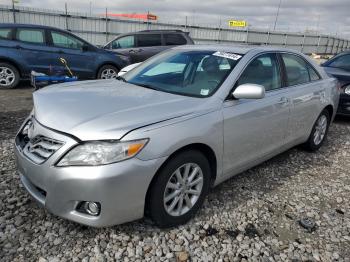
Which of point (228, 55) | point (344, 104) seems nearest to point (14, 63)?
point (228, 55)

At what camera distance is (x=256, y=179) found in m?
4.04

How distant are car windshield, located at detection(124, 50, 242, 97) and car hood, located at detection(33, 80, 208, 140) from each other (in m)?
0.20

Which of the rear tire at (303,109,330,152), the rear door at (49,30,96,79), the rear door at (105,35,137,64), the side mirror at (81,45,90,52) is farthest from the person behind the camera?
the rear door at (105,35,137,64)

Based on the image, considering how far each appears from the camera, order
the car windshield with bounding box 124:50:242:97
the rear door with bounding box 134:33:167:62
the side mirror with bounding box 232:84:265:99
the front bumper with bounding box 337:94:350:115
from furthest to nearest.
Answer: the rear door with bounding box 134:33:167:62 → the front bumper with bounding box 337:94:350:115 → the car windshield with bounding box 124:50:242:97 → the side mirror with bounding box 232:84:265:99

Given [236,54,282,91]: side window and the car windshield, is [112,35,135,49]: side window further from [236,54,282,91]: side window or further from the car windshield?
[236,54,282,91]: side window

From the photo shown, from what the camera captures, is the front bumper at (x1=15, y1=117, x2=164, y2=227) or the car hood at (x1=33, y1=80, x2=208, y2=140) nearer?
the front bumper at (x1=15, y1=117, x2=164, y2=227)

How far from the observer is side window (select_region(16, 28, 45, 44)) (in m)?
8.20

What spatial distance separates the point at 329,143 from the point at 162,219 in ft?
13.2

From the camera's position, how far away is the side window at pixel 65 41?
8578 mm

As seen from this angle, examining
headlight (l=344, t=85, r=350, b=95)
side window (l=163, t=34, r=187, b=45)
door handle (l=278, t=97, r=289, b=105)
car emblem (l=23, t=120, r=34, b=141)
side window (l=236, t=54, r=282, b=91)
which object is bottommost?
headlight (l=344, t=85, r=350, b=95)

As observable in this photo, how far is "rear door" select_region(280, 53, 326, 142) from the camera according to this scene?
412 centimetres

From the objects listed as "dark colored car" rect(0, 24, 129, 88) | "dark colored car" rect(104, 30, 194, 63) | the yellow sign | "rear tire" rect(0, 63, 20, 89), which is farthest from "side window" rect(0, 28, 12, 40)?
the yellow sign

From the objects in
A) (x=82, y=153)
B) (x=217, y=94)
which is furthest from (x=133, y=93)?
(x=82, y=153)

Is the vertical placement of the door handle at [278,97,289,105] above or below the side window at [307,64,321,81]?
below
